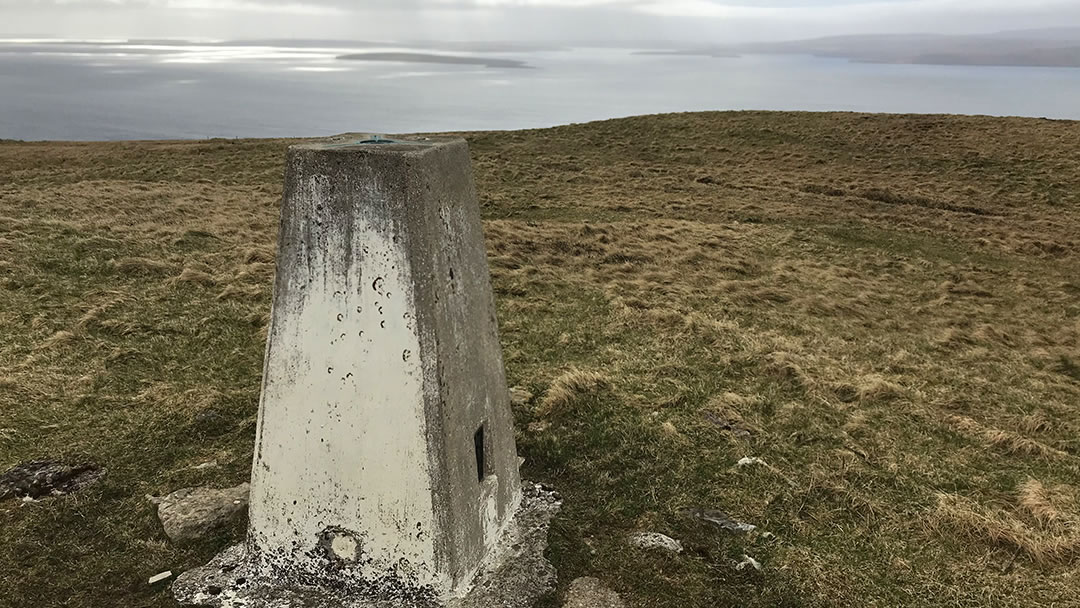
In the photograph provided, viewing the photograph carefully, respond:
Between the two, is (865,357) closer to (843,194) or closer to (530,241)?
(530,241)

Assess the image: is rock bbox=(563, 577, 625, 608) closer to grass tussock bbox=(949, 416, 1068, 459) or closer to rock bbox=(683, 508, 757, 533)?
rock bbox=(683, 508, 757, 533)

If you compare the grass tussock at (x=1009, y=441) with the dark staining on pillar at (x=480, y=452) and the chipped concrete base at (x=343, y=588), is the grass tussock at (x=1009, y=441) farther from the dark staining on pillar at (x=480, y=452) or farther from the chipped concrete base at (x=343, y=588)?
the dark staining on pillar at (x=480, y=452)

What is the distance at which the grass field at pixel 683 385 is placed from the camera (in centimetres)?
548

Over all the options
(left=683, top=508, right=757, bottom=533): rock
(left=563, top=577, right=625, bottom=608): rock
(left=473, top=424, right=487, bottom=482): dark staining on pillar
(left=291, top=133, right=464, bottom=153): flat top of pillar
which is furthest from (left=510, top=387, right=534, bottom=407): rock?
(left=291, top=133, right=464, bottom=153): flat top of pillar

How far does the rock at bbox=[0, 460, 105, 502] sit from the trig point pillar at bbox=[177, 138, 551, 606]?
2155 mm

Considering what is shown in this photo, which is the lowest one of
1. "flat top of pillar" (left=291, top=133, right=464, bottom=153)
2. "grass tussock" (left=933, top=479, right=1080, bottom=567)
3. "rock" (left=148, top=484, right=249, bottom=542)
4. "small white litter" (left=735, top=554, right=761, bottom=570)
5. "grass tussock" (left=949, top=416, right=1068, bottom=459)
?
"grass tussock" (left=949, top=416, right=1068, bottom=459)

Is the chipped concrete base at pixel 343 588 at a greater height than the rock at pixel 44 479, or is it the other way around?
the rock at pixel 44 479

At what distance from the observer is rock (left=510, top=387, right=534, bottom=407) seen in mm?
8203

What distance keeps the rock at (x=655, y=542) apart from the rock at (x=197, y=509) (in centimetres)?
332

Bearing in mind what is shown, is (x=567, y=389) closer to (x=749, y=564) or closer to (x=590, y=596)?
(x=749, y=564)

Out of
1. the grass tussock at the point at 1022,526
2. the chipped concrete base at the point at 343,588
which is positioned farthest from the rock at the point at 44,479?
the grass tussock at the point at 1022,526

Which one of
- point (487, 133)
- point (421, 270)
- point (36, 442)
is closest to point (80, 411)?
point (36, 442)

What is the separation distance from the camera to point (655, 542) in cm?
566

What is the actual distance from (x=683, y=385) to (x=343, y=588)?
5369mm
